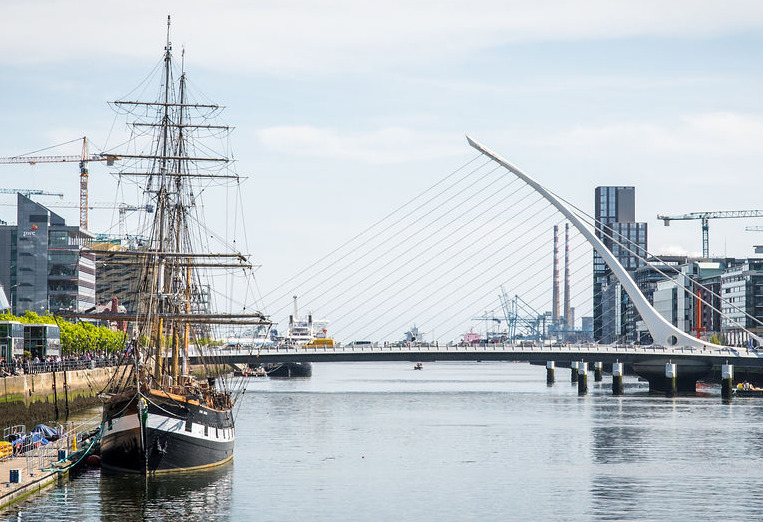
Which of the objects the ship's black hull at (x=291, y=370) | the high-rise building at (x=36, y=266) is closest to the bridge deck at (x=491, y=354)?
the high-rise building at (x=36, y=266)

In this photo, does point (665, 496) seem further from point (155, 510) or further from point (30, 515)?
point (30, 515)

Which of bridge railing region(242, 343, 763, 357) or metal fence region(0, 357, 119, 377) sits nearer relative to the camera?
metal fence region(0, 357, 119, 377)

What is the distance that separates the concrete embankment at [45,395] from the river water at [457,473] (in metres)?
10.0

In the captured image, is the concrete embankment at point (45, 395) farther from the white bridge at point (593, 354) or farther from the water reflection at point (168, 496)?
the white bridge at point (593, 354)

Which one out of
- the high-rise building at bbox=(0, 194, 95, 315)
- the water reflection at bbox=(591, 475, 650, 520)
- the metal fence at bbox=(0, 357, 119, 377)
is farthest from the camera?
the high-rise building at bbox=(0, 194, 95, 315)

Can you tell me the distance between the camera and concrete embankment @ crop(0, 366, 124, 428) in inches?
2601

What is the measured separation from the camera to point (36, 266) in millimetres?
159000

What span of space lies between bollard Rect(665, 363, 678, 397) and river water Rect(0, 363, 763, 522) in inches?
930

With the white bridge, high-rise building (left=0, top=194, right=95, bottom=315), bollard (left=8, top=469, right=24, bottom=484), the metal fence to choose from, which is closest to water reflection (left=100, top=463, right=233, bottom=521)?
bollard (left=8, top=469, right=24, bottom=484)

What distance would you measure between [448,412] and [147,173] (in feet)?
110

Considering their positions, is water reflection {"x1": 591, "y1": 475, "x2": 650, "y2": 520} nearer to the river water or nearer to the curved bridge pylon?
the river water

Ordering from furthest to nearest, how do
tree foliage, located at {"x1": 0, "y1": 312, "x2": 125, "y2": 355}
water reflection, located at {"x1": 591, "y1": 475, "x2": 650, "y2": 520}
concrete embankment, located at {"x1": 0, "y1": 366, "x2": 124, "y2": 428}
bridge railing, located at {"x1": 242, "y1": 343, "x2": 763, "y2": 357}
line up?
1. bridge railing, located at {"x1": 242, "y1": 343, "x2": 763, "y2": 357}
2. tree foliage, located at {"x1": 0, "y1": 312, "x2": 125, "y2": 355}
3. concrete embankment, located at {"x1": 0, "y1": 366, "x2": 124, "y2": 428}
4. water reflection, located at {"x1": 591, "y1": 475, "x2": 650, "y2": 520}

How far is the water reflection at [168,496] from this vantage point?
140 feet

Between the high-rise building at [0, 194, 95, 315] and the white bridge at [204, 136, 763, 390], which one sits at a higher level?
the high-rise building at [0, 194, 95, 315]
